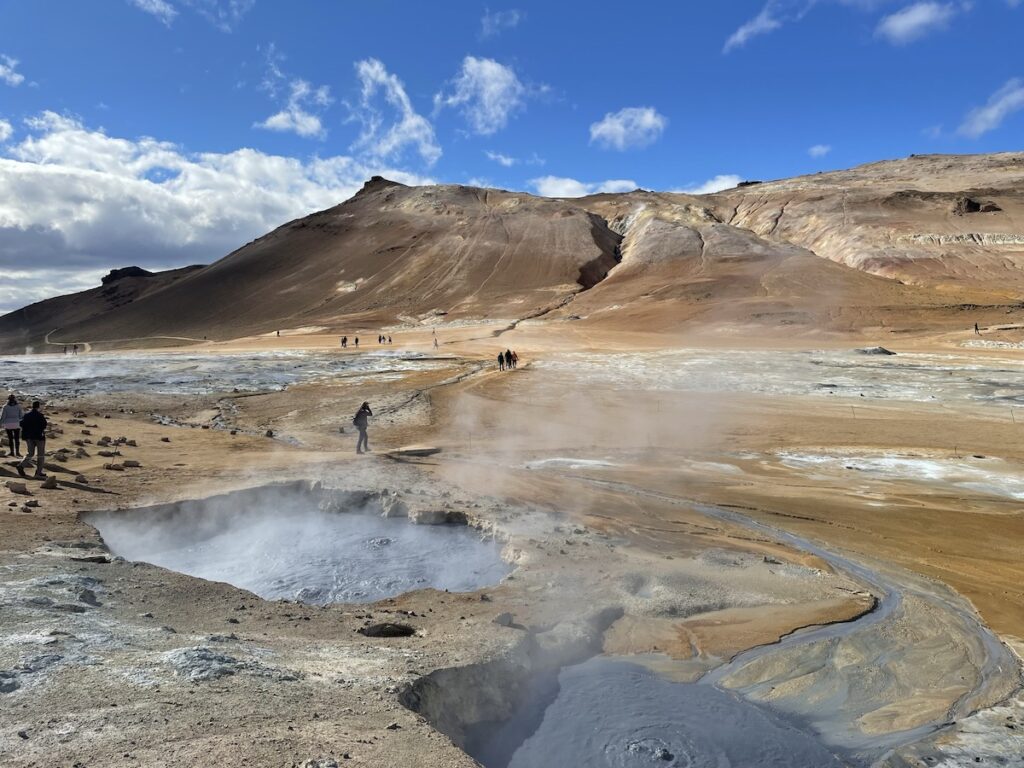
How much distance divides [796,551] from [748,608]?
2.56m

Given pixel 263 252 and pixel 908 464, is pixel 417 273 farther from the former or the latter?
pixel 908 464

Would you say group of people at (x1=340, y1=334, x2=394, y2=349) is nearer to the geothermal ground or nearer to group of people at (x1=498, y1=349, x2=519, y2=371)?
group of people at (x1=498, y1=349, x2=519, y2=371)

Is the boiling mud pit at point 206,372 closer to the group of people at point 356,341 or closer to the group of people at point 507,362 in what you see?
the group of people at point 507,362

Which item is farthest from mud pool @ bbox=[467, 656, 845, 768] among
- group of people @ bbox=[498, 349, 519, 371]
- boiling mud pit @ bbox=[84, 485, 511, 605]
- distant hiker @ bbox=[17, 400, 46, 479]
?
group of people @ bbox=[498, 349, 519, 371]

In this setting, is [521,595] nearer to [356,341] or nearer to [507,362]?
[507,362]

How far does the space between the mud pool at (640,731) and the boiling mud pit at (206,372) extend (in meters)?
26.0

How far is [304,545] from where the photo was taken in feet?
37.1

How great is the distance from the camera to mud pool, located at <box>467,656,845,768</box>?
19.5 feet

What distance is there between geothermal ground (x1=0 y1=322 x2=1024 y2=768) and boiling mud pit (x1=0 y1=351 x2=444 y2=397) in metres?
9.45

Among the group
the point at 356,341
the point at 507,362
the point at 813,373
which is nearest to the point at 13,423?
the point at 507,362

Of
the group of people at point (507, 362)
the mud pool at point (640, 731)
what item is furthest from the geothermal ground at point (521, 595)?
the group of people at point (507, 362)

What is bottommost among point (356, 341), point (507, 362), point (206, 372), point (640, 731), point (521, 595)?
point (640, 731)

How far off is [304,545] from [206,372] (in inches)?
1121

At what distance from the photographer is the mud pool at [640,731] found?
595 centimetres
